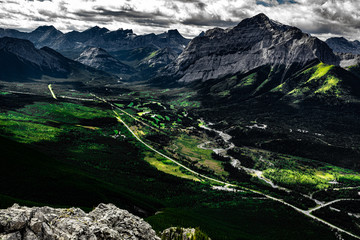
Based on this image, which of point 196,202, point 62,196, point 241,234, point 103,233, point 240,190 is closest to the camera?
point 103,233

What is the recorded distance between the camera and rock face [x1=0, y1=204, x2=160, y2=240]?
102ft

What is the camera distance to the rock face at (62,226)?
3103 centimetres

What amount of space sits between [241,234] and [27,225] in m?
105

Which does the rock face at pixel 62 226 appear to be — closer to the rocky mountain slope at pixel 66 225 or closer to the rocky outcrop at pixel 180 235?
the rocky mountain slope at pixel 66 225

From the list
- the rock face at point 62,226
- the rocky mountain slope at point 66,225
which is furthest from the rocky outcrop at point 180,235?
the rock face at point 62,226

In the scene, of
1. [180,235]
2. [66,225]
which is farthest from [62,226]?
[180,235]

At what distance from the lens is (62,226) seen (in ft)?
115

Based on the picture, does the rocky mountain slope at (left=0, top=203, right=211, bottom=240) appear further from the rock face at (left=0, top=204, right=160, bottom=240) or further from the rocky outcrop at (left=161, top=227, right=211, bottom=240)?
the rocky outcrop at (left=161, top=227, right=211, bottom=240)

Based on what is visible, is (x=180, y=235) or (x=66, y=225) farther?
(x=180, y=235)

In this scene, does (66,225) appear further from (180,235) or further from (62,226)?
(180,235)

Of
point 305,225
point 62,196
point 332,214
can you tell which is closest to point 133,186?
point 62,196

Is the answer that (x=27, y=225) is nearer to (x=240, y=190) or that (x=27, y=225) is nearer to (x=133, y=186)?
(x=133, y=186)

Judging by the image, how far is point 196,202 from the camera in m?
157

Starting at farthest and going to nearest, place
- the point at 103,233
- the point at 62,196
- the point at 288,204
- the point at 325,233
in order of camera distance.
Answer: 1. the point at 288,204
2. the point at 325,233
3. the point at 62,196
4. the point at 103,233
